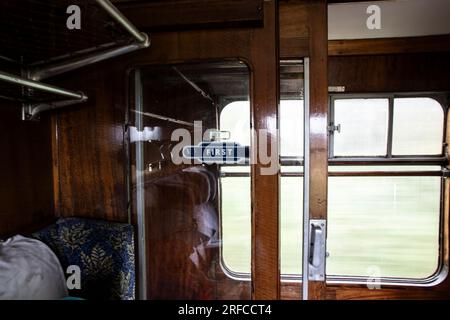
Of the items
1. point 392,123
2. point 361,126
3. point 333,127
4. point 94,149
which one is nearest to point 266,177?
point 94,149

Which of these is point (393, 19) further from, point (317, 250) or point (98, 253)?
point (98, 253)

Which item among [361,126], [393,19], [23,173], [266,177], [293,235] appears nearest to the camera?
[266,177]

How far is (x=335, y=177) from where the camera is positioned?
2.27m

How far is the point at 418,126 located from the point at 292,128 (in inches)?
56.4

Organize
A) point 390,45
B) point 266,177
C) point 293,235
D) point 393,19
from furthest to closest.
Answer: point 390,45 < point 393,19 < point 293,235 < point 266,177

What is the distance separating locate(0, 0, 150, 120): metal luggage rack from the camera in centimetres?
92

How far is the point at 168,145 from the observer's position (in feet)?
4.44

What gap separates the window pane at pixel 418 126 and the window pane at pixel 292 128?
51.4 inches

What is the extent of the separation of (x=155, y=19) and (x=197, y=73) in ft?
0.85

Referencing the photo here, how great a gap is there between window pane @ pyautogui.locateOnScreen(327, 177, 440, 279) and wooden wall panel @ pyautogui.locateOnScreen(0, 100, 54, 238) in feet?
6.24

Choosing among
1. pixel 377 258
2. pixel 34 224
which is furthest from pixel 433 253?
pixel 34 224

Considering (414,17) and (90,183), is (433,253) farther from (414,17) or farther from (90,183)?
(90,183)

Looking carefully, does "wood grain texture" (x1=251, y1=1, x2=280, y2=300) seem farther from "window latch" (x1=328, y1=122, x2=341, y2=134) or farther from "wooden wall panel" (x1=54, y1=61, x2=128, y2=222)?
"window latch" (x1=328, y1=122, x2=341, y2=134)
